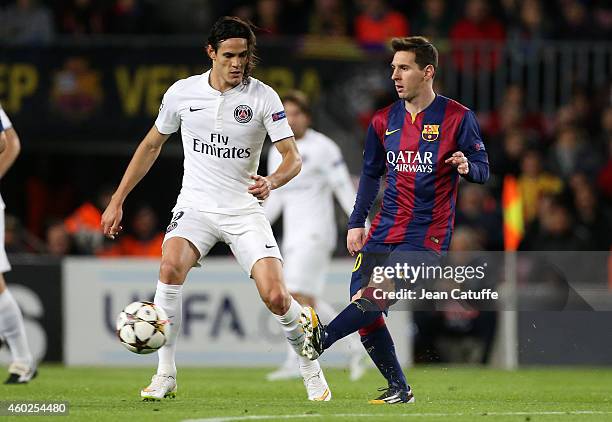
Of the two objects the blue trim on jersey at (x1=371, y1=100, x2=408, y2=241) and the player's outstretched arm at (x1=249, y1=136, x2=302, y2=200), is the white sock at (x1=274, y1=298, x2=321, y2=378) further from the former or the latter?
the player's outstretched arm at (x1=249, y1=136, x2=302, y2=200)

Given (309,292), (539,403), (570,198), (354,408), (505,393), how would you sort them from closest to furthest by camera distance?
(354,408) < (539,403) < (505,393) < (309,292) < (570,198)

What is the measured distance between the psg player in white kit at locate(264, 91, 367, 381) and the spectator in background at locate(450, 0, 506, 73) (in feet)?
17.0

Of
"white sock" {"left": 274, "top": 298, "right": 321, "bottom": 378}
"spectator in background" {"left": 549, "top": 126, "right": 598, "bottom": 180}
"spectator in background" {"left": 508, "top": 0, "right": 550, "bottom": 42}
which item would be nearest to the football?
"white sock" {"left": 274, "top": 298, "right": 321, "bottom": 378}

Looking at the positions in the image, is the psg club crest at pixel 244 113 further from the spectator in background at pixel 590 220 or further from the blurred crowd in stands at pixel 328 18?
the blurred crowd in stands at pixel 328 18

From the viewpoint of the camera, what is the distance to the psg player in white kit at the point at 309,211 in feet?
42.1

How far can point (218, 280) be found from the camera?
1508 cm

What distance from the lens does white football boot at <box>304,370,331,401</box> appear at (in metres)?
9.45

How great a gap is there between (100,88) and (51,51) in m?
0.73

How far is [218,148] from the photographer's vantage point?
9297 millimetres

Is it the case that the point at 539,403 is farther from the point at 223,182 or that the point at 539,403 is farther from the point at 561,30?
the point at 561,30

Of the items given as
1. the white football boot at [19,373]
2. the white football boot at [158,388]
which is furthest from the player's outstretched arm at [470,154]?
the white football boot at [19,373]

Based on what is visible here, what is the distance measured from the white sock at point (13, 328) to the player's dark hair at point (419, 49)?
4031 millimetres

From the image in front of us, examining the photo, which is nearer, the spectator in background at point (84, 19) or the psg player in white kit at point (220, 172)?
the psg player in white kit at point (220, 172)

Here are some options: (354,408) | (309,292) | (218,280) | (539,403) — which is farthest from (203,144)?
(218,280)
